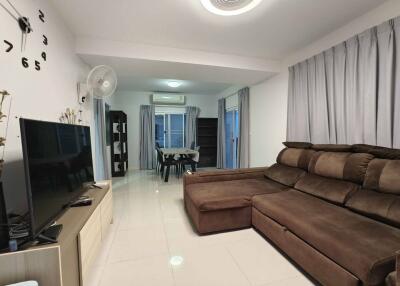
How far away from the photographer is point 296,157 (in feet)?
9.50

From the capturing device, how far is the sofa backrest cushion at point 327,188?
202 centimetres

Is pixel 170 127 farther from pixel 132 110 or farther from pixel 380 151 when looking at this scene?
pixel 380 151

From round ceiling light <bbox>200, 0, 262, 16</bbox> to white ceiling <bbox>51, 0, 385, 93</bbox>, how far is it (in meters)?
0.21

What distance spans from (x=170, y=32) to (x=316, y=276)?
3040mm

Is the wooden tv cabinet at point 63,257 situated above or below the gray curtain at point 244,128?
below

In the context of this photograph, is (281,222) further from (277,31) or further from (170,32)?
(170,32)

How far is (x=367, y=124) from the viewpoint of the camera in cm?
227

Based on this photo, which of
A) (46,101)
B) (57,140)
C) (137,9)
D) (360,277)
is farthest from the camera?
(137,9)

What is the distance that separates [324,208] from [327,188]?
336 millimetres

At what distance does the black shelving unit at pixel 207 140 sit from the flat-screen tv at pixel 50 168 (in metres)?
5.35

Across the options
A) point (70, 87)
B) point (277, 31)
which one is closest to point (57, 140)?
point (70, 87)

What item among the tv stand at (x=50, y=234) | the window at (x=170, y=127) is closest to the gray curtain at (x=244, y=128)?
the window at (x=170, y=127)

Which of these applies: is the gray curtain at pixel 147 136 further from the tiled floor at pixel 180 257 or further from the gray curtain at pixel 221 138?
the tiled floor at pixel 180 257

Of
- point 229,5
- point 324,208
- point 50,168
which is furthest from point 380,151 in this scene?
point 50,168
